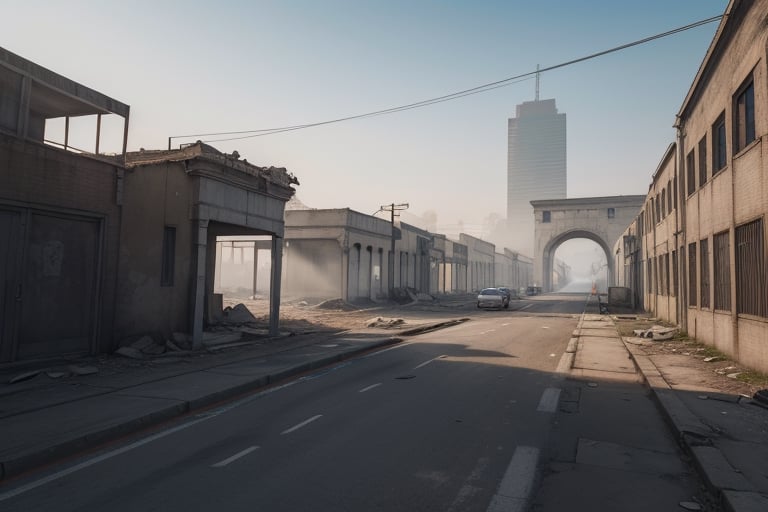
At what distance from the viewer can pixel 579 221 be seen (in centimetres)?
7406

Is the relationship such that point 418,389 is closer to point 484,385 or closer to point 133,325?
point 484,385

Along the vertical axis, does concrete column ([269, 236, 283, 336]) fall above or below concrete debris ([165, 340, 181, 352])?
above

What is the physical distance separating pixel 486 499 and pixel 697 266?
14895 mm

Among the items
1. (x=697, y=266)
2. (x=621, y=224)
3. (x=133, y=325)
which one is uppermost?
(x=621, y=224)

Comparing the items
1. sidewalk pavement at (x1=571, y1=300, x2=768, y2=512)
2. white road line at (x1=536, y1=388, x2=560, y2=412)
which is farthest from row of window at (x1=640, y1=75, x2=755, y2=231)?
white road line at (x1=536, y1=388, x2=560, y2=412)

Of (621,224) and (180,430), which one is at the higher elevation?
(621,224)

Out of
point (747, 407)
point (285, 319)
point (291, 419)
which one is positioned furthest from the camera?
point (285, 319)

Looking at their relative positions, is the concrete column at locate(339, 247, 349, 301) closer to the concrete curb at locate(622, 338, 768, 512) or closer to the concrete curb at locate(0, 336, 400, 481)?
the concrete curb at locate(0, 336, 400, 481)

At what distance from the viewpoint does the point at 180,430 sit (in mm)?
6941

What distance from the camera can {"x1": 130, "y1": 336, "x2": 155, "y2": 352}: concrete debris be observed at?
486 inches

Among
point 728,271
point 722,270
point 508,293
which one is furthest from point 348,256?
point 728,271

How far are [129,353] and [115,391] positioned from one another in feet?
10.9

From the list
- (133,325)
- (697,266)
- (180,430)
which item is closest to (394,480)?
(180,430)

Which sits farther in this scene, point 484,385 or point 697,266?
point 697,266
